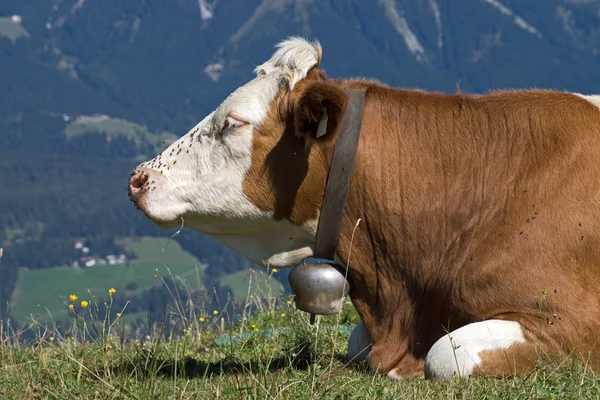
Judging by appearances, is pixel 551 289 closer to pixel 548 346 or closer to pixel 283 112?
pixel 548 346

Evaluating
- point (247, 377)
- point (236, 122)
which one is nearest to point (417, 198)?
point (236, 122)

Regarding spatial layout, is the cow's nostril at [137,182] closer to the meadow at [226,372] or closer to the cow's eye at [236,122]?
the cow's eye at [236,122]

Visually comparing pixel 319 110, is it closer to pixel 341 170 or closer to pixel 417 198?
pixel 341 170

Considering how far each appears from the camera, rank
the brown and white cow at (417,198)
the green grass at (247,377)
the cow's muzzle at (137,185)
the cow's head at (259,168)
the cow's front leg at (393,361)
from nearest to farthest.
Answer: the green grass at (247,377), the brown and white cow at (417,198), the cow's front leg at (393,361), the cow's head at (259,168), the cow's muzzle at (137,185)

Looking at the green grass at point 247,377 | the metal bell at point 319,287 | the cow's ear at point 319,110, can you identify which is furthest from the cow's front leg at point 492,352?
the cow's ear at point 319,110

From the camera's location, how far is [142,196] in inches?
294

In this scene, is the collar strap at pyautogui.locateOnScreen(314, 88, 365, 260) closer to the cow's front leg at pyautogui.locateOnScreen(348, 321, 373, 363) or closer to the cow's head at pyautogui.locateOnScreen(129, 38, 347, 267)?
the cow's head at pyautogui.locateOnScreen(129, 38, 347, 267)

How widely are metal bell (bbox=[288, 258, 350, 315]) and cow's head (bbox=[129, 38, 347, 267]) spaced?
291 mm

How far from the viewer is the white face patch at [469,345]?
6.33m

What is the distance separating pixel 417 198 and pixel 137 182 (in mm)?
2140

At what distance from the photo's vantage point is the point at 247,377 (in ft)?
19.8

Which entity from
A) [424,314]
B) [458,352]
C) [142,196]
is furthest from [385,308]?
[142,196]

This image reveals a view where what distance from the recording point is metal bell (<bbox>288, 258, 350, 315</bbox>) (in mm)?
7230

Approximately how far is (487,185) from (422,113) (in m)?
0.76
